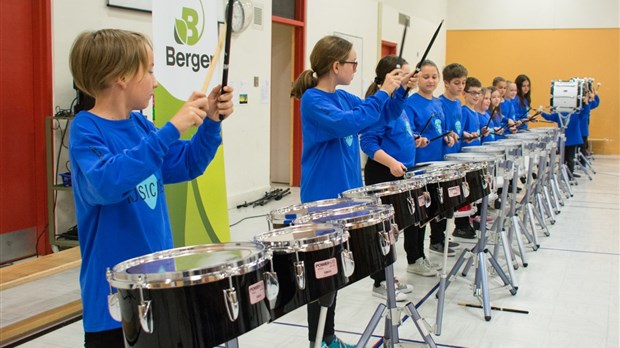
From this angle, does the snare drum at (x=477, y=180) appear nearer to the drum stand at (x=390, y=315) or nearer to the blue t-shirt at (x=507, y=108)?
the drum stand at (x=390, y=315)

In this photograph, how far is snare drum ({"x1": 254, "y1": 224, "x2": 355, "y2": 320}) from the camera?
1.70 m

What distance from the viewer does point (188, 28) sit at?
3.51 m

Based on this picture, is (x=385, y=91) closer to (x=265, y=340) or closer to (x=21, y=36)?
(x=265, y=340)

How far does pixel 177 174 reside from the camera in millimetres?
1976

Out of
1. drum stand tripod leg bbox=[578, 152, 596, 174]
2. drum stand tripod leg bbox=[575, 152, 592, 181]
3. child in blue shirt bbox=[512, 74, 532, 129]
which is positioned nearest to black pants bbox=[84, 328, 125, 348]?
child in blue shirt bbox=[512, 74, 532, 129]

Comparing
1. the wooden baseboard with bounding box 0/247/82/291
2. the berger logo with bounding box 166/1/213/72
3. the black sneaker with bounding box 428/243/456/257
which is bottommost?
the black sneaker with bounding box 428/243/456/257

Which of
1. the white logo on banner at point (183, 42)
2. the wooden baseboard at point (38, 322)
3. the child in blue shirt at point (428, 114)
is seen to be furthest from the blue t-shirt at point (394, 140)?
the wooden baseboard at point (38, 322)

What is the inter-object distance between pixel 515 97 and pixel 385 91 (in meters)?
6.32

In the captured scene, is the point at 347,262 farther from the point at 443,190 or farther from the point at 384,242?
the point at 443,190

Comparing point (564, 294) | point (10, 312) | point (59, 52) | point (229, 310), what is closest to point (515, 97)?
point (564, 294)

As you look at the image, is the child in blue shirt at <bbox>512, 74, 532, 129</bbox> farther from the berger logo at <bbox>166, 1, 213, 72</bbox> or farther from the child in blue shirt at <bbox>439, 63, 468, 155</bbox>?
the berger logo at <bbox>166, 1, 213, 72</bbox>

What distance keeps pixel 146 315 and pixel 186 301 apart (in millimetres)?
87

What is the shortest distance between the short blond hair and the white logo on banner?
162 centimetres

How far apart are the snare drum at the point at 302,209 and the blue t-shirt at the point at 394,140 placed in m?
1.43
